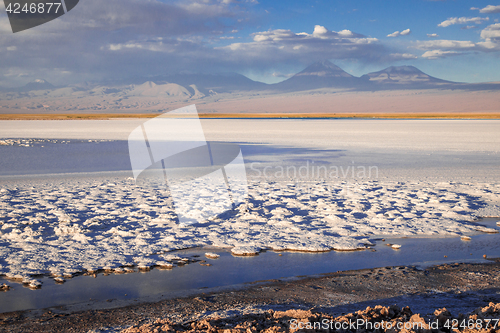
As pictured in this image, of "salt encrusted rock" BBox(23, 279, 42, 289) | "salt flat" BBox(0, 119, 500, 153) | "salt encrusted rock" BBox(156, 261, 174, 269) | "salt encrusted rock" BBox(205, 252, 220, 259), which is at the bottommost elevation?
"salt encrusted rock" BBox(205, 252, 220, 259)

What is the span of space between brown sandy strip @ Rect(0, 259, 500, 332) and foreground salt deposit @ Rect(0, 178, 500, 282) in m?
0.87

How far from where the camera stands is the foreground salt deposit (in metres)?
4.46

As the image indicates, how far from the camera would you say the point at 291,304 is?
323 cm

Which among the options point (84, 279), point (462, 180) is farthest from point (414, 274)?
point (462, 180)

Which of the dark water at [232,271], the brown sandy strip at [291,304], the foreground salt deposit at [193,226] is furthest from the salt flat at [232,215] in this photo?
the brown sandy strip at [291,304]

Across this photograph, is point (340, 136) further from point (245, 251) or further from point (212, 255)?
point (212, 255)

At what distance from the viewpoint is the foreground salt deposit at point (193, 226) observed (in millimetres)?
4461

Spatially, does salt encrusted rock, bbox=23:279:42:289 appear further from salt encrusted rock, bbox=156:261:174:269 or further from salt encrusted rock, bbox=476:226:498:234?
salt encrusted rock, bbox=476:226:498:234

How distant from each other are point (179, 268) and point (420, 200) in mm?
5029

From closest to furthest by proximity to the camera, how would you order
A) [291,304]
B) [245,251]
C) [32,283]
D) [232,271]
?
[291,304] → [32,283] → [232,271] → [245,251]

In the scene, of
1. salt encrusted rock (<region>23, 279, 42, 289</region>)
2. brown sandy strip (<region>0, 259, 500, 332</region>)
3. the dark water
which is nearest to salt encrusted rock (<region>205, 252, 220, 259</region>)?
the dark water

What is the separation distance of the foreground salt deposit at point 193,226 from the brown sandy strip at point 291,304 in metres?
0.87

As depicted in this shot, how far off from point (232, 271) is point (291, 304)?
99 centimetres

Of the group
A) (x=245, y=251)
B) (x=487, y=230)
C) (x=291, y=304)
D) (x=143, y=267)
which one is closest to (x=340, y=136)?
(x=487, y=230)
